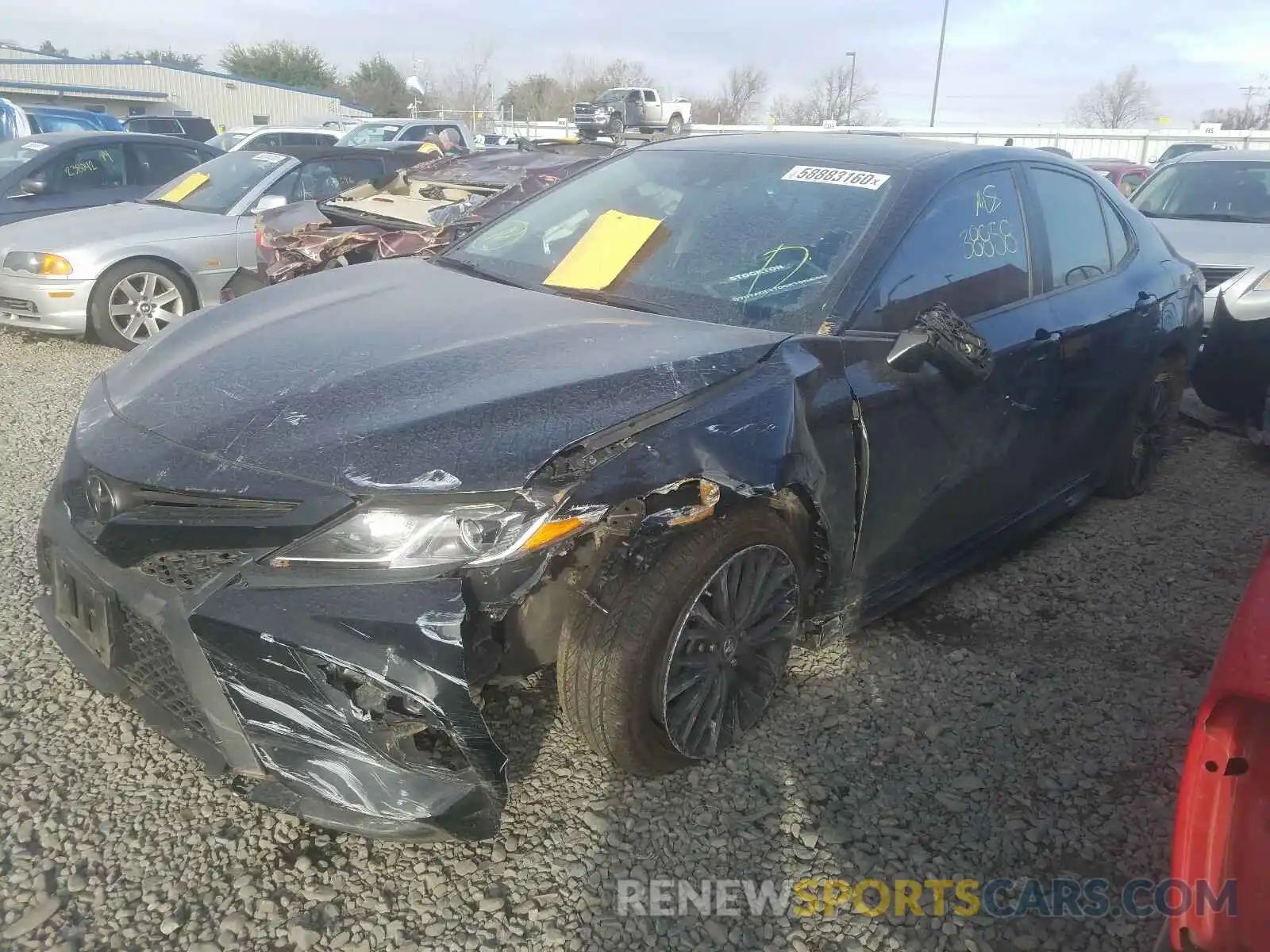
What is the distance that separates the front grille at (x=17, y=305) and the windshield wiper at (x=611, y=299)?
5.36 meters

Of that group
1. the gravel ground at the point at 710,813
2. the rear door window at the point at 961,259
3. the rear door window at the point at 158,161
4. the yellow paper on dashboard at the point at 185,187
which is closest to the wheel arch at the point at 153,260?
the yellow paper on dashboard at the point at 185,187

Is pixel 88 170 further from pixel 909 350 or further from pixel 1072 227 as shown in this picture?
pixel 909 350

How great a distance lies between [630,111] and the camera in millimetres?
27875

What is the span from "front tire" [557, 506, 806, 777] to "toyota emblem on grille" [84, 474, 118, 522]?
1068mm

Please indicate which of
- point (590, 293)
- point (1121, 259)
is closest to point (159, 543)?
point (590, 293)

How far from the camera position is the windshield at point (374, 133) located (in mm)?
17469

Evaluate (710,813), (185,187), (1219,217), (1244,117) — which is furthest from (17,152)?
(1244,117)

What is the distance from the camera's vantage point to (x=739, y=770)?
2549mm

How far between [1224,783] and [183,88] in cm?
5379

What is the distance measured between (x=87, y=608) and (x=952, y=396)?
2.43 m

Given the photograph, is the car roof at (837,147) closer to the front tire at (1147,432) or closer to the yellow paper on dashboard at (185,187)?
the front tire at (1147,432)

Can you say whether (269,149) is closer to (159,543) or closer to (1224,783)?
(159,543)

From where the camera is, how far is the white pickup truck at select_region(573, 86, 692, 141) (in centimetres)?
2739

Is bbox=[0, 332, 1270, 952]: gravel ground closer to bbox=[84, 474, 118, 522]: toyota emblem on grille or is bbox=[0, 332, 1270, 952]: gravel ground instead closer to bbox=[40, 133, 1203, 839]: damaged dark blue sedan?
bbox=[40, 133, 1203, 839]: damaged dark blue sedan
